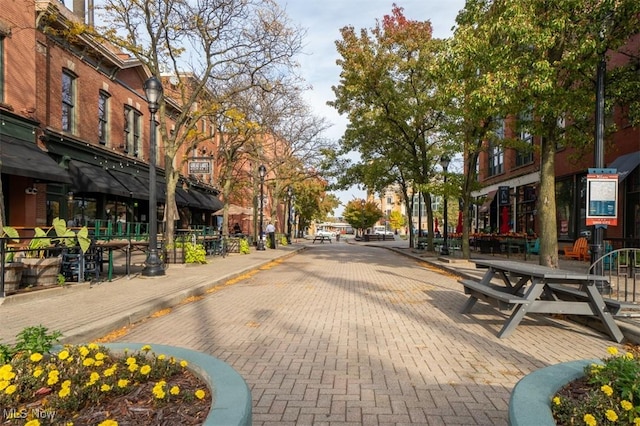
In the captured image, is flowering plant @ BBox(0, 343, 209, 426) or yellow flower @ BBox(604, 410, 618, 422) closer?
yellow flower @ BBox(604, 410, 618, 422)

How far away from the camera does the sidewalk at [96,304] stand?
18.8ft

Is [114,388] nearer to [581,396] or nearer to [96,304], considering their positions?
A: [581,396]

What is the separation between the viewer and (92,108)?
18.3 metres

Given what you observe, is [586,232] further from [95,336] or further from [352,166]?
[95,336]

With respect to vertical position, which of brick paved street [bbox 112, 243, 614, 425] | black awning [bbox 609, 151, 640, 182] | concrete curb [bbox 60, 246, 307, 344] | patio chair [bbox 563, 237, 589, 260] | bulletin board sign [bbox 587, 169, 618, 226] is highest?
black awning [bbox 609, 151, 640, 182]

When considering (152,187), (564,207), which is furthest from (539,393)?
(564,207)

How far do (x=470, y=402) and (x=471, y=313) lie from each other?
414 cm

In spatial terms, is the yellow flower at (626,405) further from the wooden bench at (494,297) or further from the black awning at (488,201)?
the black awning at (488,201)

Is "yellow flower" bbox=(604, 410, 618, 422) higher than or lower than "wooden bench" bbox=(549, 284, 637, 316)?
higher

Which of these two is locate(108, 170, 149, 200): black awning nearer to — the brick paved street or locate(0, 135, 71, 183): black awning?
locate(0, 135, 71, 183): black awning

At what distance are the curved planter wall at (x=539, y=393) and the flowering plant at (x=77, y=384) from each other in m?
1.83

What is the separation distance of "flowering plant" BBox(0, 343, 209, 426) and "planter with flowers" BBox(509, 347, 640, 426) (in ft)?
6.28

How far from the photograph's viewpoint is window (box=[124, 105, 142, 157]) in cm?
2159

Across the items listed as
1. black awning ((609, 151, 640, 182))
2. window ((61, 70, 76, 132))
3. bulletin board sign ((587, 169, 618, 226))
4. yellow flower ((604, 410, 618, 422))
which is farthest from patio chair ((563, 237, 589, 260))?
window ((61, 70, 76, 132))
